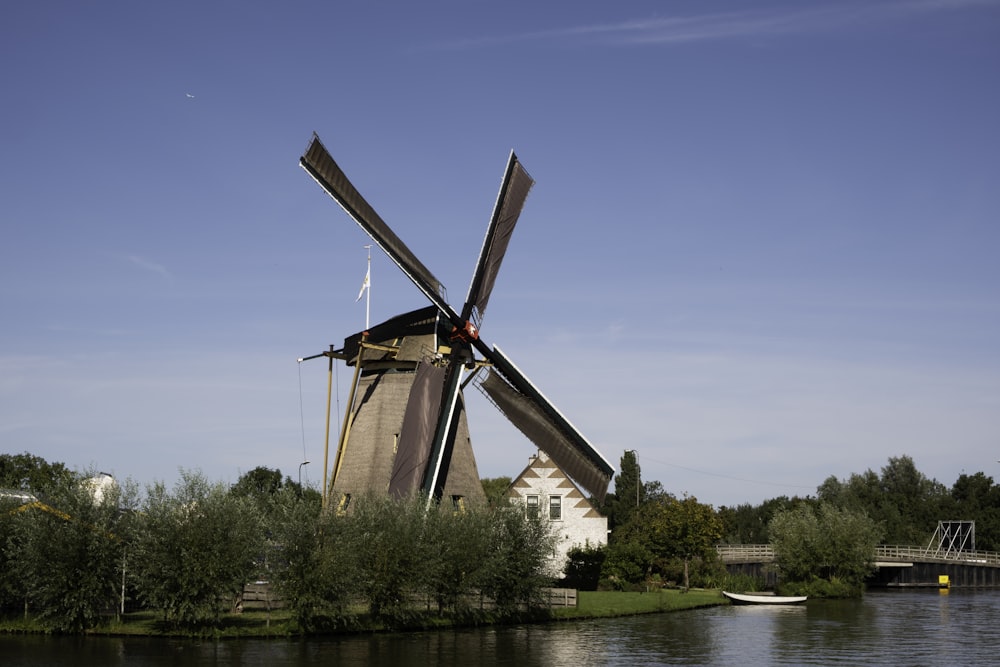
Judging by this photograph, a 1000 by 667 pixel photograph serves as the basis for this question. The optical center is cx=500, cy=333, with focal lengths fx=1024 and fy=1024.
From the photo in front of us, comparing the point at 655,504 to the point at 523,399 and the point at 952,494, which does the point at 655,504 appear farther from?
the point at 952,494

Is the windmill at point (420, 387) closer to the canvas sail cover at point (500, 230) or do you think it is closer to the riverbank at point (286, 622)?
the canvas sail cover at point (500, 230)

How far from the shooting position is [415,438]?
50750 millimetres

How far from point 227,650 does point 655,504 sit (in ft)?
163

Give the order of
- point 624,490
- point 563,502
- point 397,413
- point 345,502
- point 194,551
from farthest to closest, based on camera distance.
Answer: point 624,490
point 563,502
point 397,413
point 345,502
point 194,551

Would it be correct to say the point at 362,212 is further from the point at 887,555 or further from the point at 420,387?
the point at 887,555

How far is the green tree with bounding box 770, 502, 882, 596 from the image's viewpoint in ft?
263

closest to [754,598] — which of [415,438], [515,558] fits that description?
[515,558]

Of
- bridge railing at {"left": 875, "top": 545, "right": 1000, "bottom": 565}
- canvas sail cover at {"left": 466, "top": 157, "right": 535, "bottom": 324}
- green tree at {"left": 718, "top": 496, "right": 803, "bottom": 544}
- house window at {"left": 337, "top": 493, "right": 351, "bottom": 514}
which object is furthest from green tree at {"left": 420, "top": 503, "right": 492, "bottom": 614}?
green tree at {"left": 718, "top": 496, "right": 803, "bottom": 544}

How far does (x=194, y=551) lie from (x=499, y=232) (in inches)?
989

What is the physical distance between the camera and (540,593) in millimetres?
50938

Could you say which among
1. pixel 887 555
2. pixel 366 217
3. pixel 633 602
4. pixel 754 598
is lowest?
pixel 754 598

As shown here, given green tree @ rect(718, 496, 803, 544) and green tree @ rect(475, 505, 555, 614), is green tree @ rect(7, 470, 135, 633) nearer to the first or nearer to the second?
green tree @ rect(475, 505, 555, 614)

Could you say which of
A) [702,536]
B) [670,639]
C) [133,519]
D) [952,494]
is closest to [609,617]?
[670,639]

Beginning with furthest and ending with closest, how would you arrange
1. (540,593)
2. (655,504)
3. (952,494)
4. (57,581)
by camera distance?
1. (952,494)
2. (655,504)
3. (540,593)
4. (57,581)
